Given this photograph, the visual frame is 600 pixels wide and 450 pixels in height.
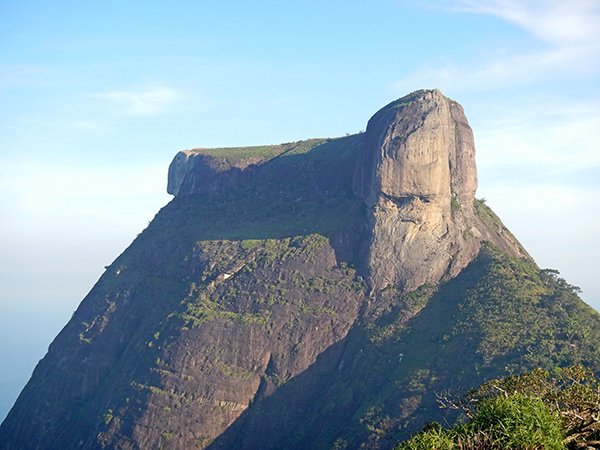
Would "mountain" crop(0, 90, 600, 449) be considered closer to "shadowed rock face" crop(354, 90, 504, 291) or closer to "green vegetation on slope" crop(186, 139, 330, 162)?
"shadowed rock face" crop(354, 90, 504, 291)

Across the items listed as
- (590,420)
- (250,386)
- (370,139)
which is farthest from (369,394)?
(590,420)

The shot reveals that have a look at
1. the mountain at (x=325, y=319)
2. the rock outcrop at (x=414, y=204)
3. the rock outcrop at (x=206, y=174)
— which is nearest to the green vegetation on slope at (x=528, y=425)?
the mountain at (x=325, y=319)

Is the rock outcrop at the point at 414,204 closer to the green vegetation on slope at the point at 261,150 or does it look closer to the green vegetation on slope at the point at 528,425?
the green vegetation on slope at the point at 261,150

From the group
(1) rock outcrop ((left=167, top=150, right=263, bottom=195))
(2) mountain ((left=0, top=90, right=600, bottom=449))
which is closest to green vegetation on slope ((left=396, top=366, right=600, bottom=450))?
(2) mountain ((left=0, top=90, right=600, bottom=449))

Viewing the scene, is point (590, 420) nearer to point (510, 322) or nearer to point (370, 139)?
point (510, 322)

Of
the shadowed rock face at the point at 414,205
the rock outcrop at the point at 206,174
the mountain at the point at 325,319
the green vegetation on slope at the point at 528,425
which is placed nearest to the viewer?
the green vegetation on slope at the point at 528,425

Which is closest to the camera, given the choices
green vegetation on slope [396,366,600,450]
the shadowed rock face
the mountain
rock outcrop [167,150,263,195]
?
green vegetation on slope [396,366,600,450]
